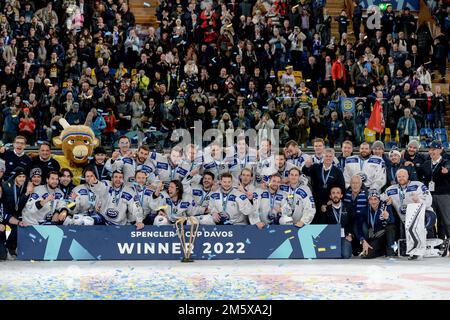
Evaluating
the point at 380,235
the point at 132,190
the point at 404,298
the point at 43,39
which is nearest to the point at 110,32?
the point at 43,39

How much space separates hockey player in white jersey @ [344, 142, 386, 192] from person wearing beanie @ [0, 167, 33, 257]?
541cm

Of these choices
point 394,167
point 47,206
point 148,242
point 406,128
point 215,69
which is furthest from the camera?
point 215,69

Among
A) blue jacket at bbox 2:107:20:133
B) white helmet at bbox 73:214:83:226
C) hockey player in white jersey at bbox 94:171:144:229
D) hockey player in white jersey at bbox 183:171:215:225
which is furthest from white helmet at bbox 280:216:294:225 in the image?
blue jacket at bbox 2:107:20:133

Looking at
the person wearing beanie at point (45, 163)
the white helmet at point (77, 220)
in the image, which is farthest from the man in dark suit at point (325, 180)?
the person wearing beanie at point (45, 163)

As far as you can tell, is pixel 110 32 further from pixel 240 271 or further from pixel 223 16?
pixel 240 271

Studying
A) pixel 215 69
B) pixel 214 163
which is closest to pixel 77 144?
pixel 214 163

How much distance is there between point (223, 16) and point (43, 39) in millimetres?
4751

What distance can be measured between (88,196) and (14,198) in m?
1.22

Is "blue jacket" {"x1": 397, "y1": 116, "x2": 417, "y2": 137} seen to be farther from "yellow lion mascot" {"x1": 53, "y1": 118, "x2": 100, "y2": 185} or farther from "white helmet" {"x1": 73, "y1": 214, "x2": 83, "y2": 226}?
"white helmet" {"x1": 73, "y1": 214, "x2": 83, "y2": 226}

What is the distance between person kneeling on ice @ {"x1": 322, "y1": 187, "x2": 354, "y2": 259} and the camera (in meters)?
13.6

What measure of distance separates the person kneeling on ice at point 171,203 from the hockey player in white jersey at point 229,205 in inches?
16.1

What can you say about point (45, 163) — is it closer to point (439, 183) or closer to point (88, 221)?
point (88, 221)

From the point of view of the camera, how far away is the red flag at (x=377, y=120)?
61.7ft

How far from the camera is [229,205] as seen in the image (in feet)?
44.9
